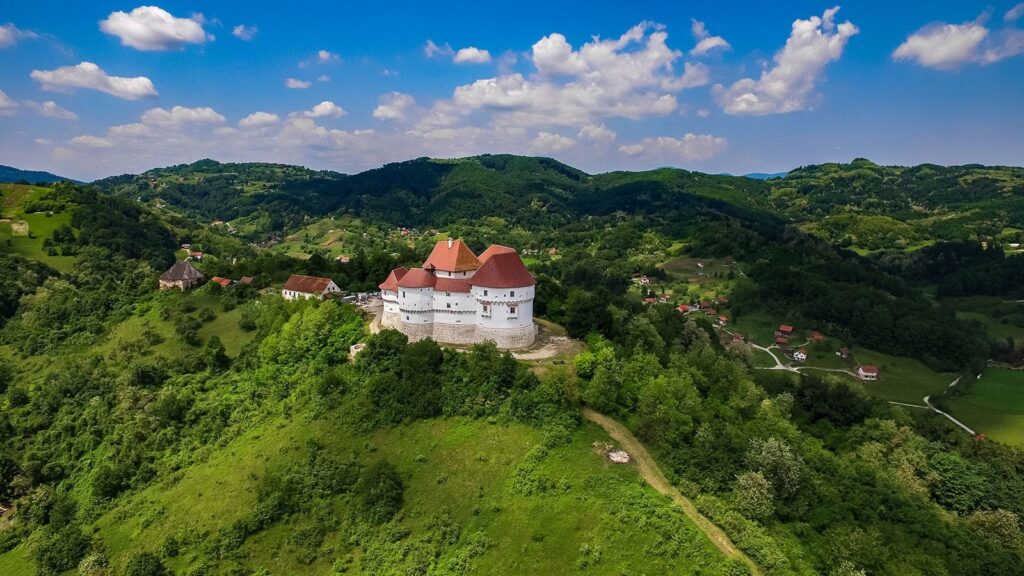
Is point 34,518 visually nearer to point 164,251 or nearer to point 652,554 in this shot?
point 652,554

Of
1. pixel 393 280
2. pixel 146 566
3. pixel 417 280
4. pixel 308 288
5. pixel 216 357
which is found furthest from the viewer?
pixel 308 288

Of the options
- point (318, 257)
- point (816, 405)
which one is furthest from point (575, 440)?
point (318, 257)

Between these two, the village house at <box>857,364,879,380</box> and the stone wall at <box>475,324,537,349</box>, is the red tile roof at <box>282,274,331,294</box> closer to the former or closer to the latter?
the stone wall at <box>475,324,537,349</box>

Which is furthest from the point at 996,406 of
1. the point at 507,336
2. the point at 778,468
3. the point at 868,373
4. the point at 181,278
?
the point at 181,278

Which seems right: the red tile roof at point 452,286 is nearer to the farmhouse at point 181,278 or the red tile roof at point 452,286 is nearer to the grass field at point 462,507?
the grass field at point 462,507

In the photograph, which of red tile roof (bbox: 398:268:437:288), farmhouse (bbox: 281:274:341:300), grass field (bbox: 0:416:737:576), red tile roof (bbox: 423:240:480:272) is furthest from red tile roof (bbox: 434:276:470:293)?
farmhouse (bbox: 281:274:341:300)

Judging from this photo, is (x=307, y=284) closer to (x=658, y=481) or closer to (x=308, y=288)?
(x=308, y=288)
